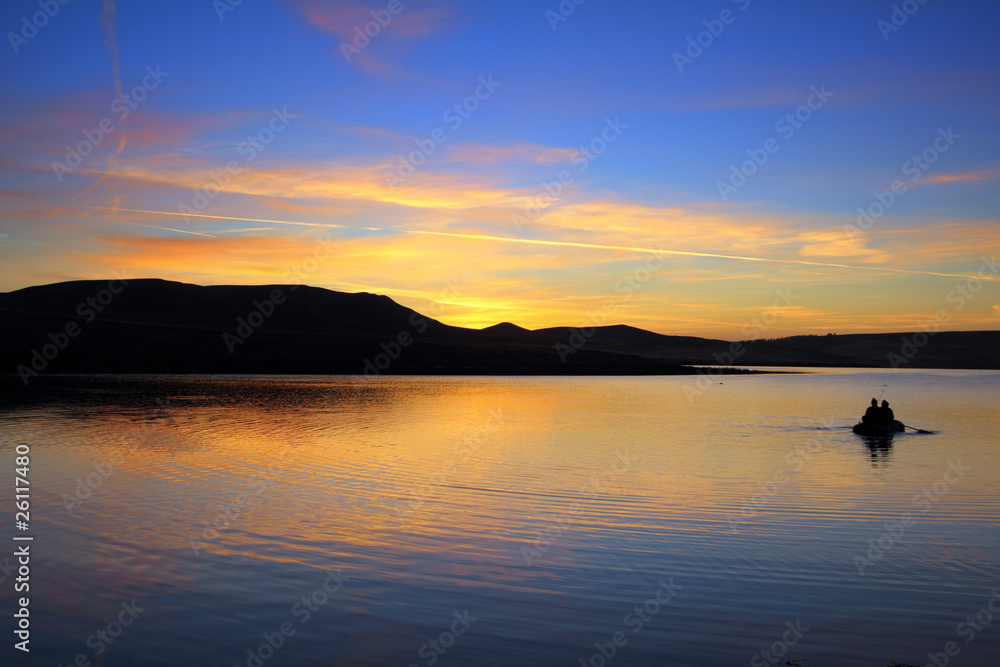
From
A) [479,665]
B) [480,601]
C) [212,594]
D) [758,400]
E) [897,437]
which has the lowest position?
[212,594]

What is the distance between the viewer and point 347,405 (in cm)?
4878

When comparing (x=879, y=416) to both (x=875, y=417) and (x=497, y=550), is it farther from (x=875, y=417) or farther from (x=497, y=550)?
(x=497, y=550)

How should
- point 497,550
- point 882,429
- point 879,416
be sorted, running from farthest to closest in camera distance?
point 879,416 → point 882,429 → point 497,550

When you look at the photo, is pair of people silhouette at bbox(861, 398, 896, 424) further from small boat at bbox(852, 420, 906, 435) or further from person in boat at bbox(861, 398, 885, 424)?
small boat at bbox(852, 420, 906, 435)

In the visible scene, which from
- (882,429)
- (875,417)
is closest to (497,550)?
(882,429)

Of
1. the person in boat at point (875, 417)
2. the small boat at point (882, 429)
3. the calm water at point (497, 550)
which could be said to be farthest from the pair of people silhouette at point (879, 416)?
the calm water at point (497, 550)

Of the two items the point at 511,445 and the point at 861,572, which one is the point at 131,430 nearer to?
the point at 511,445

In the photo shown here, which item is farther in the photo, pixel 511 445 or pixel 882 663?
pixel 511 445

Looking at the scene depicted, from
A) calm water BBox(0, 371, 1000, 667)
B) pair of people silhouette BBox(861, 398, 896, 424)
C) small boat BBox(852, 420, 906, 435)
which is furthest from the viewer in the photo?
pair of people silhouette BBox(861, 398, 896, 424)

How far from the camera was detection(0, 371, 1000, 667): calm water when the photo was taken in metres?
9.07

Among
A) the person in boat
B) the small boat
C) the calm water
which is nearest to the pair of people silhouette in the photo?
the person in boat

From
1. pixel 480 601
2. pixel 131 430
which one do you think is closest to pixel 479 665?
pixel 480 601

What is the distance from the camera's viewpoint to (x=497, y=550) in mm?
13422

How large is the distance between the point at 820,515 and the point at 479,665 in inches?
473
